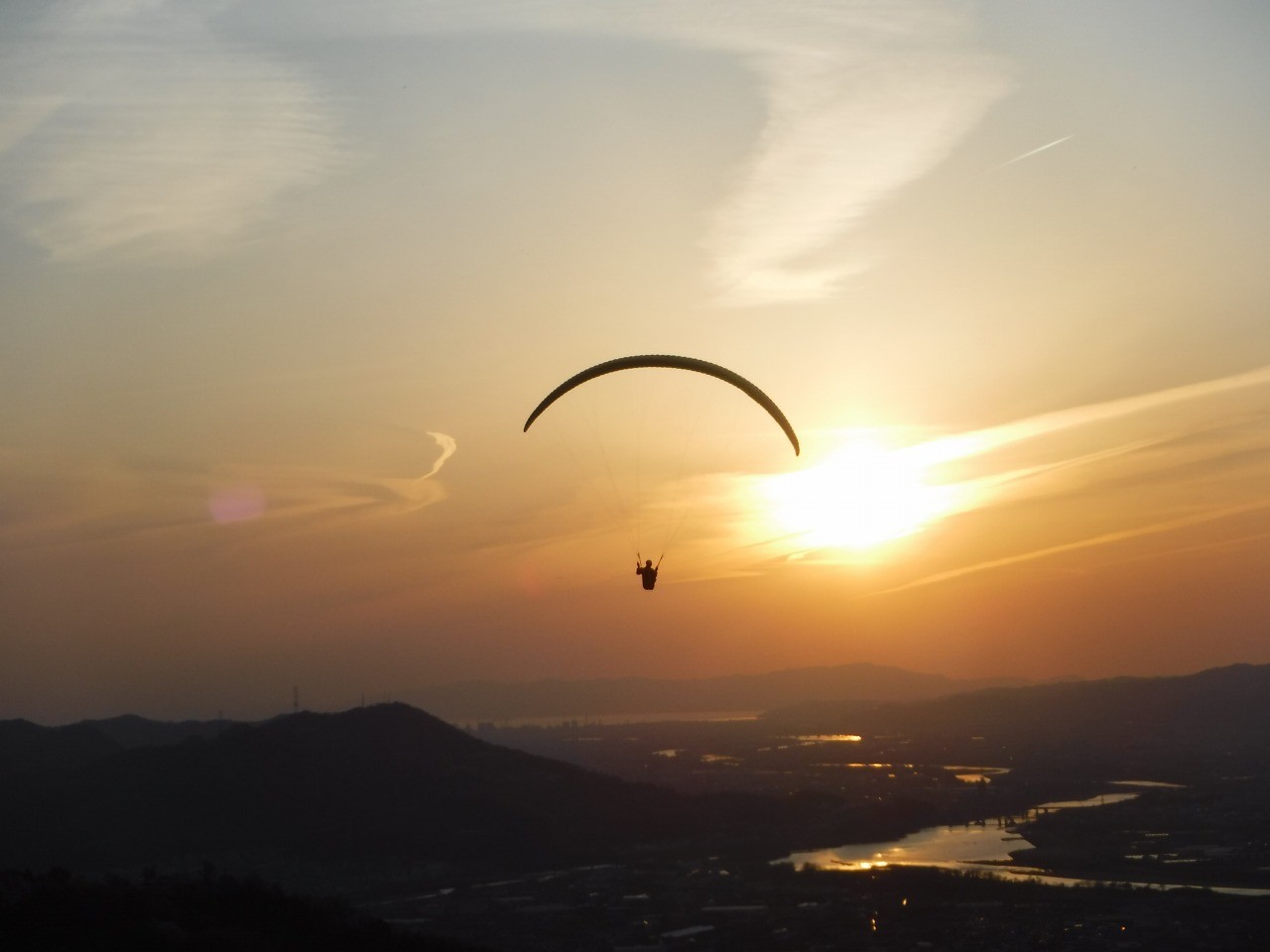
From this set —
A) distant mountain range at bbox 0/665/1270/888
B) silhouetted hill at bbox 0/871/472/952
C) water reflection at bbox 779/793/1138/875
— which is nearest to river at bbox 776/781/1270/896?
water reflection at bbox 779/793/1138/875

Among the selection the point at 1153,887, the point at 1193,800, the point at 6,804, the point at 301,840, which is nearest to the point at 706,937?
the point at 1153,887

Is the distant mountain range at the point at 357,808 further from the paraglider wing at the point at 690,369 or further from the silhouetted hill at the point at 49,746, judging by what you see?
the paraglider wing at the point at 690,369

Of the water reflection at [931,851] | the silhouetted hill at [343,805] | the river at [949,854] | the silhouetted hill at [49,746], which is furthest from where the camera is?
the silhouetted hill at [49,746]

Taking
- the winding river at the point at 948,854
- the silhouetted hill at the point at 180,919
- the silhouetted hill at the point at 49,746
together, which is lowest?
the winding river at the point at 948,854

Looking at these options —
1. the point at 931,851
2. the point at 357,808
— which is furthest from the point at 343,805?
the point at 931,851

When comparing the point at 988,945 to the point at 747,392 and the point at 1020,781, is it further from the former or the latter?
the point at 1020,781

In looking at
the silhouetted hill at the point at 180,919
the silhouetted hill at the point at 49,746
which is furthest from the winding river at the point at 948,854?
the silhouetted hill at the point at 49,746

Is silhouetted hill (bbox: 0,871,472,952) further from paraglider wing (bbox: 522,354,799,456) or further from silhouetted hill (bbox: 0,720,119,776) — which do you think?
silhouetted hill (bbox: 0,720,119,776)

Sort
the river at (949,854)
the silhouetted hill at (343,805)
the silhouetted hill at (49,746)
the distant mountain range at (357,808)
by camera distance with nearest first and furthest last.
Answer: the river at (949,854) < the distant mountain range at (357,808) < the silhouetted hill at (343,805) < the silhouetted hill at (49,746)
